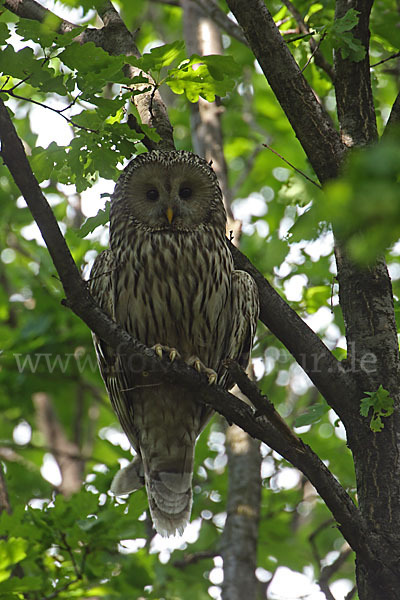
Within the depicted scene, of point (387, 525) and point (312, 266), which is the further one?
point (312, 266)

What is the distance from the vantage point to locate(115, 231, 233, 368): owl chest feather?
14.6ft

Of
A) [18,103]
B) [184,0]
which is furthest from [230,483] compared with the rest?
[18,103]

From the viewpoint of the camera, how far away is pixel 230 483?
18.4 feet

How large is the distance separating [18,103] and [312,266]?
18.6ft

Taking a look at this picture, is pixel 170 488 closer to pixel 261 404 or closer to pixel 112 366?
pixel 112 366

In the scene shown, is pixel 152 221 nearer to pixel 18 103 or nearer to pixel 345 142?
pixel 345 142

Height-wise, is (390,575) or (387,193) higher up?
(387,193)

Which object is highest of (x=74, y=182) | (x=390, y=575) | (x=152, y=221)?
(x=152, y=221)

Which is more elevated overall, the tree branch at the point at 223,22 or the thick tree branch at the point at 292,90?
the tree branch at the point at 223,22

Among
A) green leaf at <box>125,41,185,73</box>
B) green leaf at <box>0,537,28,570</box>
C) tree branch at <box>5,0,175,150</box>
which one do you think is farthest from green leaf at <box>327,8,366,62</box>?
green leaf at <box>0,537,28,570</box>

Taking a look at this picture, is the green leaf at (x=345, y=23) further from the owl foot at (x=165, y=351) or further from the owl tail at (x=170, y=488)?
the owl tail at (x=170, y=488)

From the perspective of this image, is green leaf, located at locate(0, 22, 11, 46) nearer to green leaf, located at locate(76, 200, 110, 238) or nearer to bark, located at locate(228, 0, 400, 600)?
bark, located at locate(228, 0, 400, 600)

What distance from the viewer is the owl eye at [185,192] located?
4.93 meters

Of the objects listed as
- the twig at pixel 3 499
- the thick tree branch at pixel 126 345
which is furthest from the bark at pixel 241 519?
the thick tree branch at pixel 126 345
